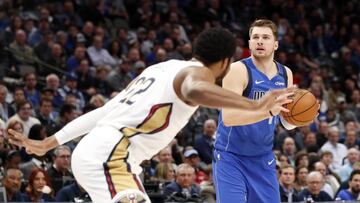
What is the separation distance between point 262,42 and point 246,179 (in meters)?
1.24

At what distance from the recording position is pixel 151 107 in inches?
213

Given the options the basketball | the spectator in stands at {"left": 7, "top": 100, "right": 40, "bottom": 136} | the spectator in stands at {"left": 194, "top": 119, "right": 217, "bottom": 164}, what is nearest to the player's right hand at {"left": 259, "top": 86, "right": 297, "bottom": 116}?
the basketball

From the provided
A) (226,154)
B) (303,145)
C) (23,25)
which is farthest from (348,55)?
(226,154)

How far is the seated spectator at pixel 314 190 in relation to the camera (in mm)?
11992

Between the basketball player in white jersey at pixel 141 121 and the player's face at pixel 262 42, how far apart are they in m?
2.18

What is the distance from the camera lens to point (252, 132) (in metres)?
7.39

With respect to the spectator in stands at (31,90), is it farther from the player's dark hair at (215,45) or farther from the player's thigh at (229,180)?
the player's dark hair at (215,45)

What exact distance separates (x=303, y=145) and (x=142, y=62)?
11.4ft

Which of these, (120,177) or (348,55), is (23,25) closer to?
(348,55)

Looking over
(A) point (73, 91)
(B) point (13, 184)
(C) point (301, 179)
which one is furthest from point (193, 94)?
(A) point (73, 91)

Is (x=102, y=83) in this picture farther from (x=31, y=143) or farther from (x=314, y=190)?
(x=31, y=143)

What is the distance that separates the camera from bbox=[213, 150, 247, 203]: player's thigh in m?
7.28

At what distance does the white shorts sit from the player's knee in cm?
2

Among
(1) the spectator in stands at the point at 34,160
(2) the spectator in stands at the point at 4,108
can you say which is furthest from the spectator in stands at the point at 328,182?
(2) the spectator in stands at the point at 4,108
